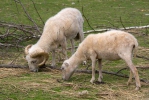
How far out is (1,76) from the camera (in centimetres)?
999

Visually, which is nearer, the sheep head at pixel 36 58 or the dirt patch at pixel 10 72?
the dirt patch at pixel 10 72

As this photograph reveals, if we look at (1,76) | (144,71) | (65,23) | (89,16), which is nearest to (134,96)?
(144,71)

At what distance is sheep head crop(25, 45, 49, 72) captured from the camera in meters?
10.7

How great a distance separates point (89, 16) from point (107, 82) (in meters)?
10.8

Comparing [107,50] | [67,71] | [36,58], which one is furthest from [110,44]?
[36,58]

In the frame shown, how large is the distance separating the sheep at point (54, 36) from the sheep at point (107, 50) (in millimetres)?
1066

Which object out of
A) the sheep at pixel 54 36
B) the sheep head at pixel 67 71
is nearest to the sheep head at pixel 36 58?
the sheep at pixel 54 36

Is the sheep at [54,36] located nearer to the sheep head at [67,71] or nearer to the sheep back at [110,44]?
the sheep head at [67,71]

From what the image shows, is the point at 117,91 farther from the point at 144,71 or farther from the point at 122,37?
the point at 144,71

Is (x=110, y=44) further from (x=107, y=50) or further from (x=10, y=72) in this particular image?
(x=10, y=72)

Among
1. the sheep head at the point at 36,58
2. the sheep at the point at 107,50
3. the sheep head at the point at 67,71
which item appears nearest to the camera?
the sheep at the point at 107,50

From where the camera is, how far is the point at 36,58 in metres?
10.8

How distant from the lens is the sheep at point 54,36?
35.4ft

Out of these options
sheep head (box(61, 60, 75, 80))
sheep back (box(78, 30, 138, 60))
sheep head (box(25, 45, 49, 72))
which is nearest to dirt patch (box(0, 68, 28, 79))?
sheep head (box(25, 45, 49, 72))
